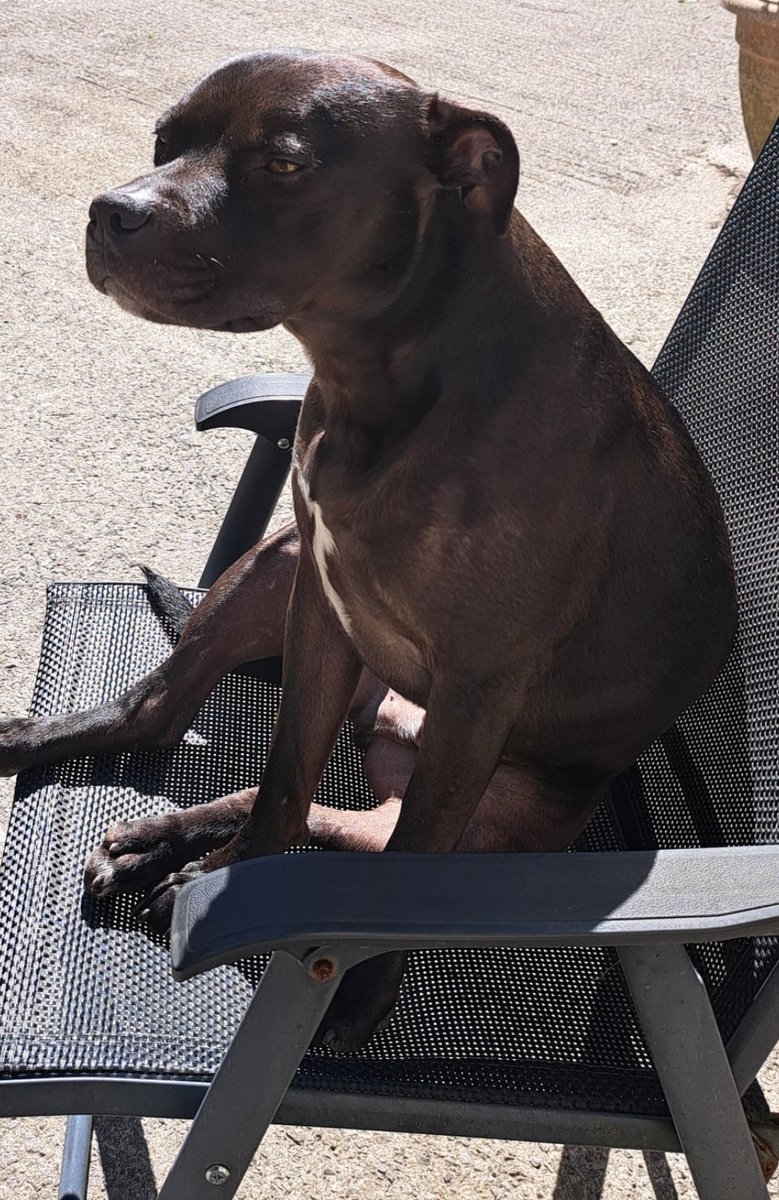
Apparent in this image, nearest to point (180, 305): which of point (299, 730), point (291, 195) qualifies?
point (291, 195)

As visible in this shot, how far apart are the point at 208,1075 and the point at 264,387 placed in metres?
1.21

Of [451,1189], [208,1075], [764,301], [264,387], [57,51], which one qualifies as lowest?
[57,51]

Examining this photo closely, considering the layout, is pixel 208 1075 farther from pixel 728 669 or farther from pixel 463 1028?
pixel 728 669

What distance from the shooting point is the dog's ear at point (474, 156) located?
1.55 meters

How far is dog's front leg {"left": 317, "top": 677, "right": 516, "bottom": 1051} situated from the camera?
164cm

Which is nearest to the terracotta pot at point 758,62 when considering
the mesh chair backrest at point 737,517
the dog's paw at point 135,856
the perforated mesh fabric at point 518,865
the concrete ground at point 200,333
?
the concrete ground at point 200,333

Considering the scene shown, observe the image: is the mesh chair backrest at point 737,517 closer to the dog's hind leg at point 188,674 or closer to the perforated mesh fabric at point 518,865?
the perforated mesh fabric at point 518,865

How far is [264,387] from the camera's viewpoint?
7.61 feet

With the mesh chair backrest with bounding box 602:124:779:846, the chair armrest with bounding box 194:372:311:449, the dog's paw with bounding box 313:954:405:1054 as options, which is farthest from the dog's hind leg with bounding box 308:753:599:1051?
the chair armrest with bounding box 194:372:311:449

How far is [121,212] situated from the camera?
1505mm

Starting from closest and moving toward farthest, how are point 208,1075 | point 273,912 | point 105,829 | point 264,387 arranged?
point 273,912 < point 208,1075 < point 105,829 < point 264,387

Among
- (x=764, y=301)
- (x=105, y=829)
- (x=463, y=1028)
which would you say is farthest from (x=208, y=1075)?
(x=764, y=301)

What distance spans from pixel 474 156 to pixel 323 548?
1.79 ft

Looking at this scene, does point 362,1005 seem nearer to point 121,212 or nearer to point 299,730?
point 299,730
